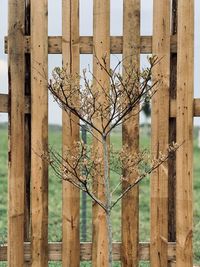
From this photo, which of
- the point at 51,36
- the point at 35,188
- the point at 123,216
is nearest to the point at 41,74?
the point at 51,36

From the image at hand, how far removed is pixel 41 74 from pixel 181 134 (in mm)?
1009

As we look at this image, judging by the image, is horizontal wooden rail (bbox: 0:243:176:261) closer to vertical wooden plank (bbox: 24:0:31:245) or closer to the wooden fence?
Result: the wooden fence

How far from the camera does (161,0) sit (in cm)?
468

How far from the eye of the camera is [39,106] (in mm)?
4664

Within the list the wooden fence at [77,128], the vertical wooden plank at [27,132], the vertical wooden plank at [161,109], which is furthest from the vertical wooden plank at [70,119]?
the vertical wooden plank at [161,109]

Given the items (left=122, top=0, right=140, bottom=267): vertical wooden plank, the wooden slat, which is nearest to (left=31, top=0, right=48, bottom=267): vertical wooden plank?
(left=122, top=0, right=140, bottom=267): vertical wooden plank

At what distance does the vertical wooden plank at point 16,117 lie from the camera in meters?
4.69

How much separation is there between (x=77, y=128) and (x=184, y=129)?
712 mm

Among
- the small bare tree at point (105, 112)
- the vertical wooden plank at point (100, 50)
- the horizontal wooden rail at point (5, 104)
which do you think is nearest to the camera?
the small bare tree at point (105, 112)

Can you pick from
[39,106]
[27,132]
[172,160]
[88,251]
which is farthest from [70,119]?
[88,251]

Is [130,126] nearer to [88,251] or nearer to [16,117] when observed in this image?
[16,117]

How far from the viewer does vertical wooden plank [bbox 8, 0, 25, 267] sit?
4688 mm

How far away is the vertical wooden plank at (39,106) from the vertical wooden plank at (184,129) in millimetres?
884

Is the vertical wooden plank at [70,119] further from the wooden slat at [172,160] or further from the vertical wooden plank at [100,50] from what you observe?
the wooden slat at [172,160]
